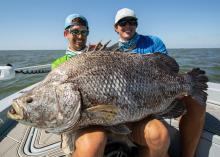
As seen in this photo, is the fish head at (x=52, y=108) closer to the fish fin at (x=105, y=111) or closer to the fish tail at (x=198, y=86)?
the fish fin at (x=105, y=111)

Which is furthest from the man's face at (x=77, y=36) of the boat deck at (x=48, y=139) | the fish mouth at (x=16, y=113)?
the boat deck at (x=48, y=139)

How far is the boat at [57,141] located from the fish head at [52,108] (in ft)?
2.12

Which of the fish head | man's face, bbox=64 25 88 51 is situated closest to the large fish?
the fish head

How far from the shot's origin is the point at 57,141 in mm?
3824

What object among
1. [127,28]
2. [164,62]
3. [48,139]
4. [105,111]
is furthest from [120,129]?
[48,139]

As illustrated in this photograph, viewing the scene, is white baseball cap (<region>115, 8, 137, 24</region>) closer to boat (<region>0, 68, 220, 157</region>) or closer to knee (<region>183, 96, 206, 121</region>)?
knee (<region>183, 96, 206, 121</region>)

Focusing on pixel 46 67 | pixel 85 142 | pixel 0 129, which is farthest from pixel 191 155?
pixel 46 67

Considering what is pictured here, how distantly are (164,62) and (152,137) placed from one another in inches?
32.7

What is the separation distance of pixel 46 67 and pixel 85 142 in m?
6.31

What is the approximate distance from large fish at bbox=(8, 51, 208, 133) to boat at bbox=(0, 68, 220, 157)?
515mm

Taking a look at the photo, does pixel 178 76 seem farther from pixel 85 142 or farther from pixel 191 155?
pixel 85 142

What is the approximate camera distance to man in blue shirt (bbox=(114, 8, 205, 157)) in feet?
8.16

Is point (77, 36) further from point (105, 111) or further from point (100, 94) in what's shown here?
point (105, 111)

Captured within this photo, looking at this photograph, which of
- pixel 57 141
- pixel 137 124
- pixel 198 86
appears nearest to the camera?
pixel 137 124
